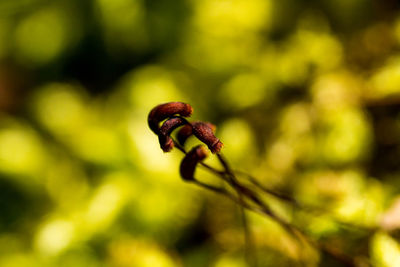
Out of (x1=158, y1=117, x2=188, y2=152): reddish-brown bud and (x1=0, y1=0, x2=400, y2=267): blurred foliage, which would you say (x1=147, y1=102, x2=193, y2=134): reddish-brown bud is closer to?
(x1=158, y1=117, x2=188, y2=152): reddish-brown bud

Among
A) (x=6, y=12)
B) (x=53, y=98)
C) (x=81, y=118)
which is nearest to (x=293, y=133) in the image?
(x=81, y=118)

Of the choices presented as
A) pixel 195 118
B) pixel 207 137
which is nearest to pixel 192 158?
pixel 207 137

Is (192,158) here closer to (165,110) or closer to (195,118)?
(165,110)

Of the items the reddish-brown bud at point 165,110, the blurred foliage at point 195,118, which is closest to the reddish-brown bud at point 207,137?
the reddish-brown bud at point 165,110

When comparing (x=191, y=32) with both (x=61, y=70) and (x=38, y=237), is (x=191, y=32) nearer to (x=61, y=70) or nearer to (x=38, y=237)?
(x=61, y=70)

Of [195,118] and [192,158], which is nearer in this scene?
[192,158]

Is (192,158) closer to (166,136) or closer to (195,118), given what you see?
(166,136)

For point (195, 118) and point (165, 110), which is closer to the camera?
point (165, 110)

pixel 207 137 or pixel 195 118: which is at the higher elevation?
pixel 195 118
